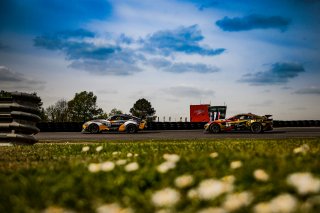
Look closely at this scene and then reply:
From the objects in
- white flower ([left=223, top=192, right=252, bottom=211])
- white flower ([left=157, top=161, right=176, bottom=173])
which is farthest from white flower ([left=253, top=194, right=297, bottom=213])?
white flower ([left=157, top=161, right=176, bottom=173])

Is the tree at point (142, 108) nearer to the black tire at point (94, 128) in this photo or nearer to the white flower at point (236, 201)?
the black tire at point (94, 128)

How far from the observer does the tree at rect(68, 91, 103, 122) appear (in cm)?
8881

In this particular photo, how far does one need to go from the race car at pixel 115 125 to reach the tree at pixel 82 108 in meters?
66.2

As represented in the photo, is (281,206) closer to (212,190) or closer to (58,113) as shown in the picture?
(212,190)

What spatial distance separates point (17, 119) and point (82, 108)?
3207 inches

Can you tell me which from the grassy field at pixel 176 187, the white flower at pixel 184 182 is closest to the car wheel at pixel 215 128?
the grassy field at pixel 176 187

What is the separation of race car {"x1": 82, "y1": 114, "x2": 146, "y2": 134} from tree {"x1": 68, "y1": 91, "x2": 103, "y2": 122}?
217 ft

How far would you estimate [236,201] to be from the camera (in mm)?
1989

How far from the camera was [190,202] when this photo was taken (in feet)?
7.50

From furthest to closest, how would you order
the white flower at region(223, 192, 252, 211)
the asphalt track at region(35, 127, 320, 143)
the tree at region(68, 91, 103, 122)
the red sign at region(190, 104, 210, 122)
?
the tree at region(68, 91, 103, 122), the red sign at region(190, 104, 210, 122), the asphalt track at region(35, 127, 320, 143), the white flower at region(223, 192, 252, 211)

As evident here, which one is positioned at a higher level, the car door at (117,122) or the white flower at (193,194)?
the car door at (117,122)

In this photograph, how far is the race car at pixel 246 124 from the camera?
66.6 ft

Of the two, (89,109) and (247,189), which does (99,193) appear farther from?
(89,109)

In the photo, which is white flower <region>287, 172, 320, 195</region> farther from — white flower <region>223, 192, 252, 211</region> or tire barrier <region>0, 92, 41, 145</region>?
tire barrier <region>0, 92, 41, 145</region>
